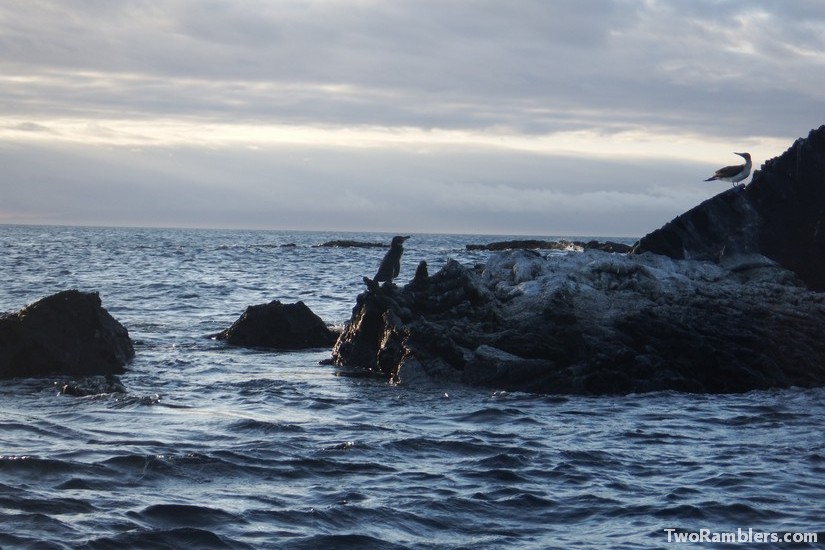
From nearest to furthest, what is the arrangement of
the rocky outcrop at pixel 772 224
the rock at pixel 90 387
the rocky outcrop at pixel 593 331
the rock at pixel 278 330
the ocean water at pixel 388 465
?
the ocean water at pixel 388 465, the rock at pixel 90 387, the rocky outcrop at pixel 593 331, the rocky outcrop at pixel 772 224, the rock at pixel 278 330

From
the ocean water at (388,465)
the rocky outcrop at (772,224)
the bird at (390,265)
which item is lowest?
the ocean water at (388,465)

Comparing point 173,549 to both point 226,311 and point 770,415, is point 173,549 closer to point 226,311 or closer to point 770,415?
point 770,415

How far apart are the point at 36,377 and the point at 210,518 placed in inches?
317

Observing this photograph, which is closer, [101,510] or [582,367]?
[101,510]

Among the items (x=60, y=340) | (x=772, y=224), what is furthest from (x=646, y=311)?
(x=60, y=340)

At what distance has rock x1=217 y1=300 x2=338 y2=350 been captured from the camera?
67.4 ft

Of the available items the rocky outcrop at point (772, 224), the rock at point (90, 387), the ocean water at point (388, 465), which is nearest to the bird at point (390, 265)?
the ocean water at point (388, 465)

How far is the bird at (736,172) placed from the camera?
20453mm

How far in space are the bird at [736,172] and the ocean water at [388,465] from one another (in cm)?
717

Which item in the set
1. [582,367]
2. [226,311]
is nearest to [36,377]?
[582,367]

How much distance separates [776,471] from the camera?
32.9 ft

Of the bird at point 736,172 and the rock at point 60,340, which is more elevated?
the bird at point 736,172

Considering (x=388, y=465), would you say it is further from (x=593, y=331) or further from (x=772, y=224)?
(x=772, y=224)

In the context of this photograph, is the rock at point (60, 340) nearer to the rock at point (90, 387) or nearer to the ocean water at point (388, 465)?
the ocean water at point (388, 465)
